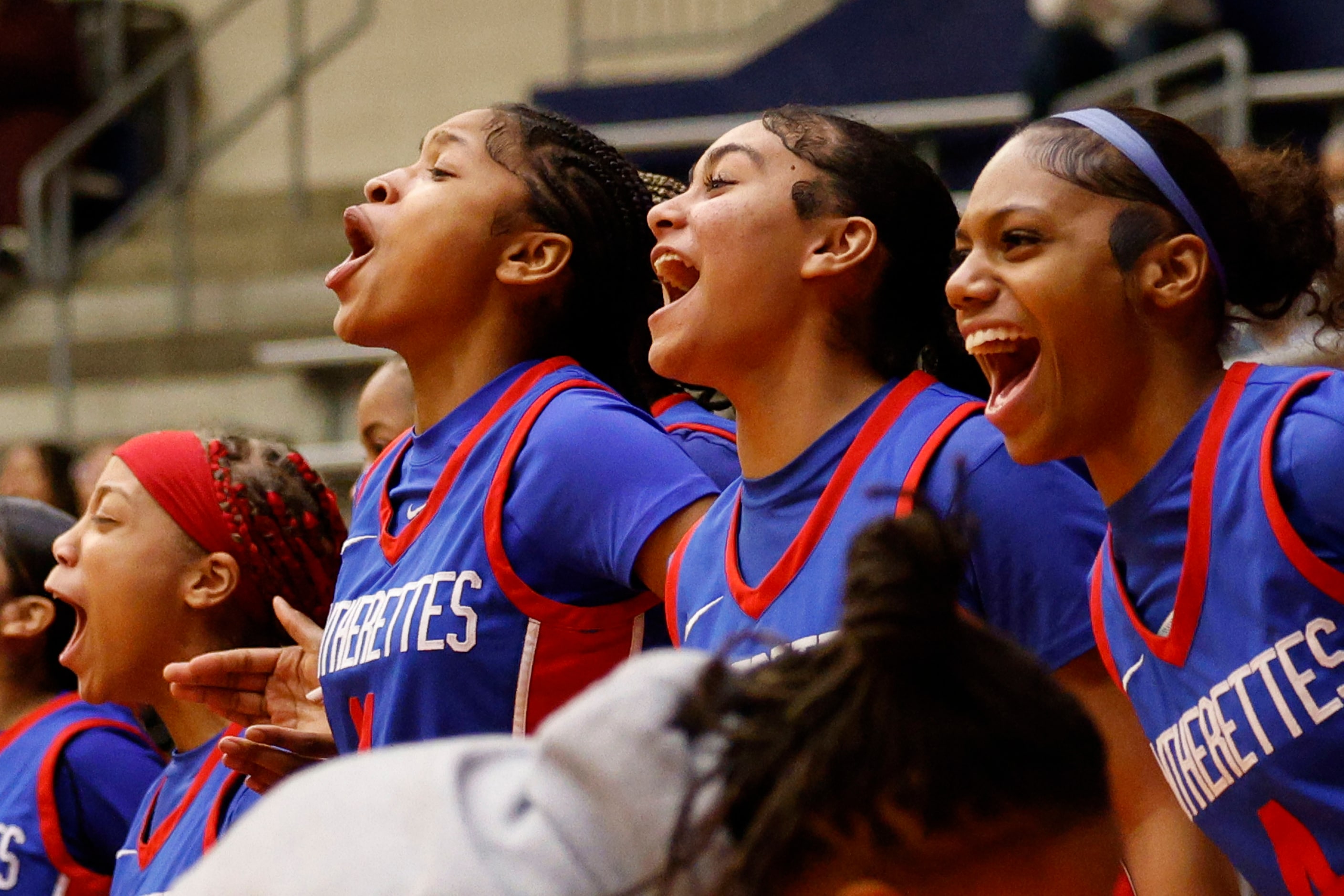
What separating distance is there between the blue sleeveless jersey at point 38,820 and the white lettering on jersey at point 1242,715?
2019 millimetres

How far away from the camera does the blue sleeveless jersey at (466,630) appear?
2.37 meters

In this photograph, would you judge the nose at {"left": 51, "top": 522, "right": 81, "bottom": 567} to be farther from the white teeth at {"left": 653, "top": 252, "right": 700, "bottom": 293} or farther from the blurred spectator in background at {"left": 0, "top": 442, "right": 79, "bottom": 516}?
the blurred spectator in background at {"left": 0, "top": 442, "right": 79, "bottom": 516}

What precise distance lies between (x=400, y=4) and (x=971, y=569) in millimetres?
7771

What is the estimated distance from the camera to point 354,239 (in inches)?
107

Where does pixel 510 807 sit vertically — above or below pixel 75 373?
above

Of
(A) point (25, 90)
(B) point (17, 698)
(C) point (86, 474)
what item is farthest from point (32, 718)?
(A) point (25, 90)

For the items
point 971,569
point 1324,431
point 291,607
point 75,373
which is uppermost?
point 1324,431

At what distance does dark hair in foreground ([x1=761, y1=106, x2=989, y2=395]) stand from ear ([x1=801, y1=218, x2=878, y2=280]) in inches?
0.7

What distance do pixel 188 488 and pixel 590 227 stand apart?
921 millimetres

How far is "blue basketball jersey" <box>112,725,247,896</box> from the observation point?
9.41ft

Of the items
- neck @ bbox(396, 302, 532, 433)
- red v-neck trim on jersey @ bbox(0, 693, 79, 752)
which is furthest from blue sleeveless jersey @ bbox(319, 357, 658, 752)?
red v-neck trim on jersey @ bbox(0, 693, 79, 752)

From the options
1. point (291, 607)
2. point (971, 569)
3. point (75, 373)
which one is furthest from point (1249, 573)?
point (75, 373)

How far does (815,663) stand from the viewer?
3.85ft

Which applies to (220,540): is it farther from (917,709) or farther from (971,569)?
(917,709)
